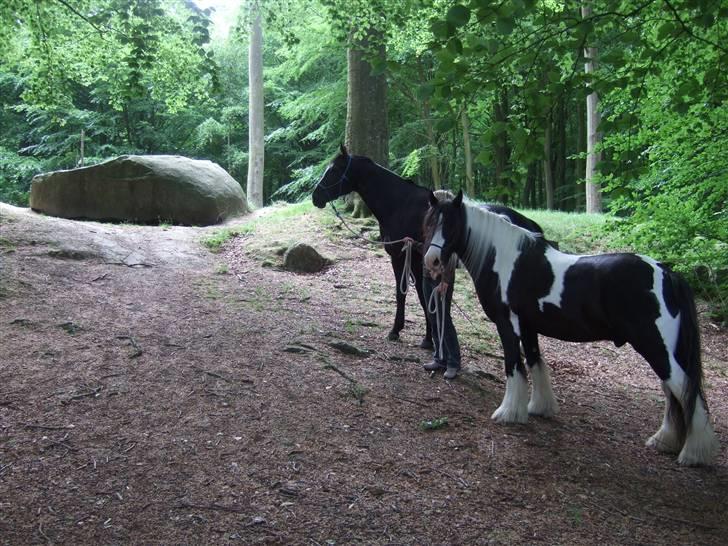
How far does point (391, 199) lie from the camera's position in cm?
633

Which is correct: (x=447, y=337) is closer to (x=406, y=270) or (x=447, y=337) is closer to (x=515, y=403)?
(x=406, y=270)

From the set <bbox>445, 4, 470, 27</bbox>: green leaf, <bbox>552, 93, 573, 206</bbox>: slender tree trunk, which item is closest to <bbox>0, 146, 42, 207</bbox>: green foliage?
<bbox>552, 93, 573, 206</bbox>: slender tree trunk

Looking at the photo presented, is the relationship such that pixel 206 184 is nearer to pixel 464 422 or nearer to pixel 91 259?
pixel 91 259

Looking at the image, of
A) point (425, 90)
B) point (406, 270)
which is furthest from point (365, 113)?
point (425, 90)

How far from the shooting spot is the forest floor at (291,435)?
→ 3121 mm

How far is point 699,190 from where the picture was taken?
6637 mm

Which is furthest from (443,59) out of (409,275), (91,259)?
(91,259)

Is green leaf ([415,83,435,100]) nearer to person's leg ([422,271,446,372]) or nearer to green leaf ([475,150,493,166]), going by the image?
green leaf ([475,150,493,166])

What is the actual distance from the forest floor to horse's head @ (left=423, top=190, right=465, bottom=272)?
4.21 feet

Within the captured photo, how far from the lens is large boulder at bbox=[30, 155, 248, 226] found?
1152cm

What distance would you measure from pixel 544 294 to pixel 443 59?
2.03m

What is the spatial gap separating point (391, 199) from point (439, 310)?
5.10ft

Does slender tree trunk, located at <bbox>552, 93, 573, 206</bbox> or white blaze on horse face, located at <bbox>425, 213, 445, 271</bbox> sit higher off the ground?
slender tree trunk, located at <bbox>552, 93, 573, 206</bbox>

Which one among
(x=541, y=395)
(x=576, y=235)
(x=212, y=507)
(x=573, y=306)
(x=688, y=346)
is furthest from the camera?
(x=576, y=235)
